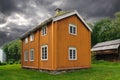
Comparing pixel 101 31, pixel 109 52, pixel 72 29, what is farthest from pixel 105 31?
pixel 72 29

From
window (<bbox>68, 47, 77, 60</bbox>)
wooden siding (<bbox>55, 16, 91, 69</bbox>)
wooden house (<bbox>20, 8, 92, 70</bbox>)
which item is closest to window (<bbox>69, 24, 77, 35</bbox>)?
wooden house (<bbox>20, 8, 92, 70</bbox>)

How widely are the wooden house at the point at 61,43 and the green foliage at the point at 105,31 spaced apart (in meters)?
46.1

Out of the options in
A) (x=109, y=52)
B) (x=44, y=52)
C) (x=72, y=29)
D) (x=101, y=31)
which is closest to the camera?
(x=44, y=52)

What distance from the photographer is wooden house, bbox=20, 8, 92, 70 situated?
1182 inches

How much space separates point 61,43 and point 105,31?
2595 inches

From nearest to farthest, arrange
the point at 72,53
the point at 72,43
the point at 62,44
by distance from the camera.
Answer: the point at 62,44 → the point at 72,53 → the point at 72,43

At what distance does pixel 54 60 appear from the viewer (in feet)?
97.1

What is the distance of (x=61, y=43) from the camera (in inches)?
1203

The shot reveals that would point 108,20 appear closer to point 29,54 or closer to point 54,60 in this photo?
point 29,54

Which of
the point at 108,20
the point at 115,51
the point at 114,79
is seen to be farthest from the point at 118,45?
the point at 108,20

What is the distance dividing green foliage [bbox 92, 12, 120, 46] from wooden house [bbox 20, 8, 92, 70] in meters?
46.1

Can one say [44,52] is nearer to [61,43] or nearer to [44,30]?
[44,30]

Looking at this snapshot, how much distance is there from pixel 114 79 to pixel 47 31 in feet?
37.5

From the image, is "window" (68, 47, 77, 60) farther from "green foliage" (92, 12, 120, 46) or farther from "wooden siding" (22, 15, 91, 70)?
"green foliage" (92, 12, 120, 46)
